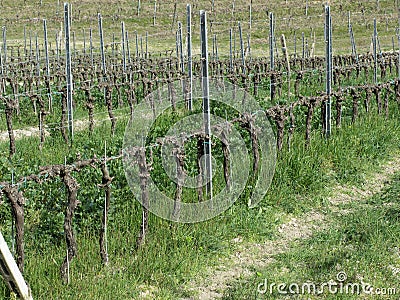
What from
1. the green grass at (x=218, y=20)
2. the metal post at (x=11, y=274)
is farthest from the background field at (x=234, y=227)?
the green grass at (x=218, y=20)

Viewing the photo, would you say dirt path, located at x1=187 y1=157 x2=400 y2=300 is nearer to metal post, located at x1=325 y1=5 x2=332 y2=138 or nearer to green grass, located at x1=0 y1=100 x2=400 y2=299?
green grass, located at x1=0 y1=100 x2=400 y2=299

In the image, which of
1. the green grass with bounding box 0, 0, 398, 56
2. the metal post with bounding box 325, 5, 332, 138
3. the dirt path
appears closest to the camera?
the dirt path

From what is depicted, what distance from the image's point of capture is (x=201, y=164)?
709 centimetres

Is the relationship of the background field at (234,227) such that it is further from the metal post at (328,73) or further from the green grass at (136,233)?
the metal post at (328,73)

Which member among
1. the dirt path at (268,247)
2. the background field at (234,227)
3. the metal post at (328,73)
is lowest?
the dirt path at (268,247)

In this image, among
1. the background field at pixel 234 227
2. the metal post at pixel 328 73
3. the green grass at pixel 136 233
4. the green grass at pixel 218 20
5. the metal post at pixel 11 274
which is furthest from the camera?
the green grass at pixel 218 20

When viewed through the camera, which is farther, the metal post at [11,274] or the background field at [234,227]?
the background field at [234,227]

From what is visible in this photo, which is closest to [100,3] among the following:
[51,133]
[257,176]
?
[51,133]

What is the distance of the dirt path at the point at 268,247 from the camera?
5.52 meters

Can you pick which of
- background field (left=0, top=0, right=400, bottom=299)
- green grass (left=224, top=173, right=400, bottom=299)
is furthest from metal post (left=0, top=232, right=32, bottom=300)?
green grass (left=224, top=173, right=400, bottom=299)

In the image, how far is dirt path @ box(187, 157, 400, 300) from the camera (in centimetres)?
552

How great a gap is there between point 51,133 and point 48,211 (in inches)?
187

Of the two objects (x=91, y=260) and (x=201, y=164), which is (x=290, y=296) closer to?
(x=91, y=260)

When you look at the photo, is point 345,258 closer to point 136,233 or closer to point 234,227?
point 234,227
